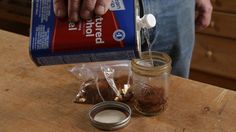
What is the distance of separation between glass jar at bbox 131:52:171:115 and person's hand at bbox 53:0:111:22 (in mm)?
117

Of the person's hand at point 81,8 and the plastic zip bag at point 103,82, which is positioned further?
the plastic zip bag at point 103,82

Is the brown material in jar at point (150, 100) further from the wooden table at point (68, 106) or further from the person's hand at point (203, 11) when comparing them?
the person's hand at point (203, 11)

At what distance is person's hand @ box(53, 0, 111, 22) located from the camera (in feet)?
2.13

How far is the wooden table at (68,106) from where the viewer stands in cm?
68

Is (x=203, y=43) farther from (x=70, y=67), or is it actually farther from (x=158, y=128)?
(x=158, y=128)

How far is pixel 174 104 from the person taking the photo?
73 centimetres

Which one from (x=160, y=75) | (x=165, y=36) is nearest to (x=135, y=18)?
(x=160, y=75)

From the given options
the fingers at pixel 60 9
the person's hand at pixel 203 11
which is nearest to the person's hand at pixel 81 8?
the fingers at pixel 60 9

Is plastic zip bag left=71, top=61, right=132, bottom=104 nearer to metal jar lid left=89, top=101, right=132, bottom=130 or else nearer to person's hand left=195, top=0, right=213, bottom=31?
metal jar lid left=89, top=101, right=132, bottom=130

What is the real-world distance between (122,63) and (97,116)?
18cm

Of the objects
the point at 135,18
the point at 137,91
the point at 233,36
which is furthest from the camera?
the point at 233,36

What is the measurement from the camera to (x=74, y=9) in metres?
0.66

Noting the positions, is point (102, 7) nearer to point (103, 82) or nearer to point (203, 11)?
point (103, 82)

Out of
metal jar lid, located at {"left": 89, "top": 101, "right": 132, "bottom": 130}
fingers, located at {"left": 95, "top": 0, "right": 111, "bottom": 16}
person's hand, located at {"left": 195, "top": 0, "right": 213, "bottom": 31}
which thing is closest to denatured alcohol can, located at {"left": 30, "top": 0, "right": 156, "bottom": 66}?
fingers, located at {"left": 95, "top": 0, "right": 111, "bottom": 16}
